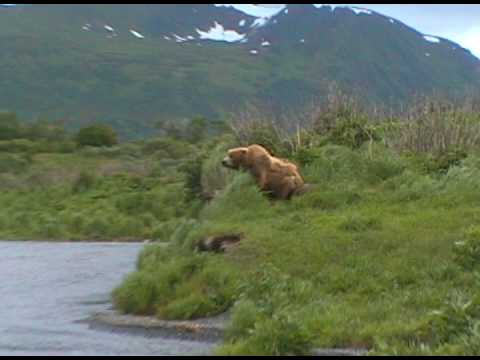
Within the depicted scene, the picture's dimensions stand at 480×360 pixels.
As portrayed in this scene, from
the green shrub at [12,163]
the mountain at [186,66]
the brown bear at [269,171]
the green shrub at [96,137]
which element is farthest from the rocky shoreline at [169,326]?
the mountain at [186,66]

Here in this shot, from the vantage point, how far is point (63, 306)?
18359 mm

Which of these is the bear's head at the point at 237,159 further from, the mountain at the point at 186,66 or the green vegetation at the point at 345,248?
the mountain at the point at 186,66

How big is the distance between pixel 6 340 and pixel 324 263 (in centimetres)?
413

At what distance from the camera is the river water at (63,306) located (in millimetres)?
12641

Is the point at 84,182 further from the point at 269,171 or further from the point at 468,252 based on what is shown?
the point at 468,252

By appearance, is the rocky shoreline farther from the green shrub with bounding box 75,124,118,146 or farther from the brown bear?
the green shrub with bounding box 75,124,118,146

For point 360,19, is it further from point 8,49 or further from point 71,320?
point 71,320

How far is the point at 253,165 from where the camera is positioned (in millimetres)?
18922

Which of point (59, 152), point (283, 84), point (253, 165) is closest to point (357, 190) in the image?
point (253, 165)

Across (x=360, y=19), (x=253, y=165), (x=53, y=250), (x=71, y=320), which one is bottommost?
(x=360, y=19)

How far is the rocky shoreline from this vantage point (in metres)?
12.9

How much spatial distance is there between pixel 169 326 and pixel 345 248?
8.07 feet

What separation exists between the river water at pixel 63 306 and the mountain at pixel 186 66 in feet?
352

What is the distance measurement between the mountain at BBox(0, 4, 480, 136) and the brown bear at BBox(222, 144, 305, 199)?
11631 centimetres
